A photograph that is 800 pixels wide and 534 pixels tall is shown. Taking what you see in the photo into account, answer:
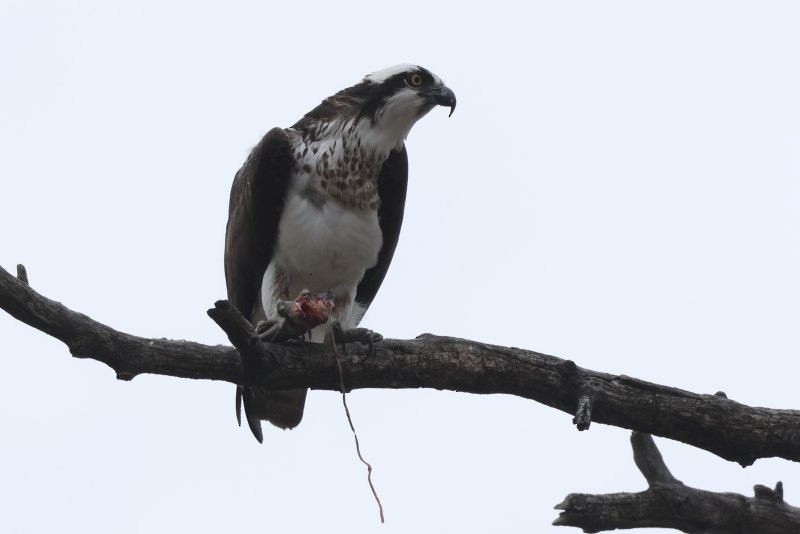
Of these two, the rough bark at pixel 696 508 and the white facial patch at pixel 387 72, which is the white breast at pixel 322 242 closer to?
the white facial patch at pixel 387 72

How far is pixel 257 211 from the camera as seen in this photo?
706 cm

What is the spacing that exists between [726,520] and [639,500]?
57 centimetres

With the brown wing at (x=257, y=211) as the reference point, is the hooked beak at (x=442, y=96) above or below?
above

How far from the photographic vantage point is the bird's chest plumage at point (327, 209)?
6.97 meters

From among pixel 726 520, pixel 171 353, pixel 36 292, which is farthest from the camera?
pixel 726 520

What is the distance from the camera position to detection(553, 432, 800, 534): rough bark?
534 centimetres

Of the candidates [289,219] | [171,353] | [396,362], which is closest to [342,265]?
[289,219]

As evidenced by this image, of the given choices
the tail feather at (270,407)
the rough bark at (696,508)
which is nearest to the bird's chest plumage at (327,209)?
the tail feather at (270,407)

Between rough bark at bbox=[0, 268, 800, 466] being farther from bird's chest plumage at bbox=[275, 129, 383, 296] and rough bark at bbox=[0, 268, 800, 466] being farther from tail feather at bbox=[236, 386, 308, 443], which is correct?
tail feather at bbox=[236, 386, 308, 443]

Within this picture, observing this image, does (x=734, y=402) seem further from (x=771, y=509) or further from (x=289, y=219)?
(x=289, y=219)

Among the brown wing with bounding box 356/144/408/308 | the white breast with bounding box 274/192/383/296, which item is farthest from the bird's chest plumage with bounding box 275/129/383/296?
the brown wing with bounding box 356/144/408/308

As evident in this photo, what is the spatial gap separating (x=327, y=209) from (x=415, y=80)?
42.8 inches

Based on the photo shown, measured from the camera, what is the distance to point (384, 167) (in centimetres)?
726

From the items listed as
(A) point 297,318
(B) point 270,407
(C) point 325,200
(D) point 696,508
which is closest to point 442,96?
(C) point 325,200
